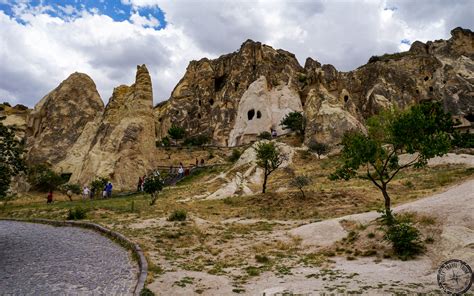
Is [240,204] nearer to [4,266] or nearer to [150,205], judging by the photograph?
[150,205]

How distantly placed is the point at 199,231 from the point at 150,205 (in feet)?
32.4

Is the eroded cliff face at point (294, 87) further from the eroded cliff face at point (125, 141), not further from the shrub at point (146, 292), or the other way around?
the shrub at point (146, 292)

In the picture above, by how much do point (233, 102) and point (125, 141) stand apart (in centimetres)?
3557

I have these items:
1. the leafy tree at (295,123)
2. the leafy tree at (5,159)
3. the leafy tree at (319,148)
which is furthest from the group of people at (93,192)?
the leafy tree at (295,123)

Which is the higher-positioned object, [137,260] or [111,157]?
[111,157]

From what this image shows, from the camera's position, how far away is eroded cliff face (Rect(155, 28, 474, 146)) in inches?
2311

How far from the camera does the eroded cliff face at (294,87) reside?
5869 centimetres

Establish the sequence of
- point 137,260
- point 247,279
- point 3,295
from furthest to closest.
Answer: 1. point 137,260
2. point 247,279
3. point 3,295

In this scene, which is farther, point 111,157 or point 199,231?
point 111,157

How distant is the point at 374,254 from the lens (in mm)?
12719

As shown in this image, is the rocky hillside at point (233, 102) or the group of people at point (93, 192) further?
the rocky hillside at point (233, 102)

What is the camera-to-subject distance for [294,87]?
69875mm

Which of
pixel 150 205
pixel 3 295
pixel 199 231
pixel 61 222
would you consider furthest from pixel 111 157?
pixel 3 295

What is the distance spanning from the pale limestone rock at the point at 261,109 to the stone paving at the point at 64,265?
1928 inches
